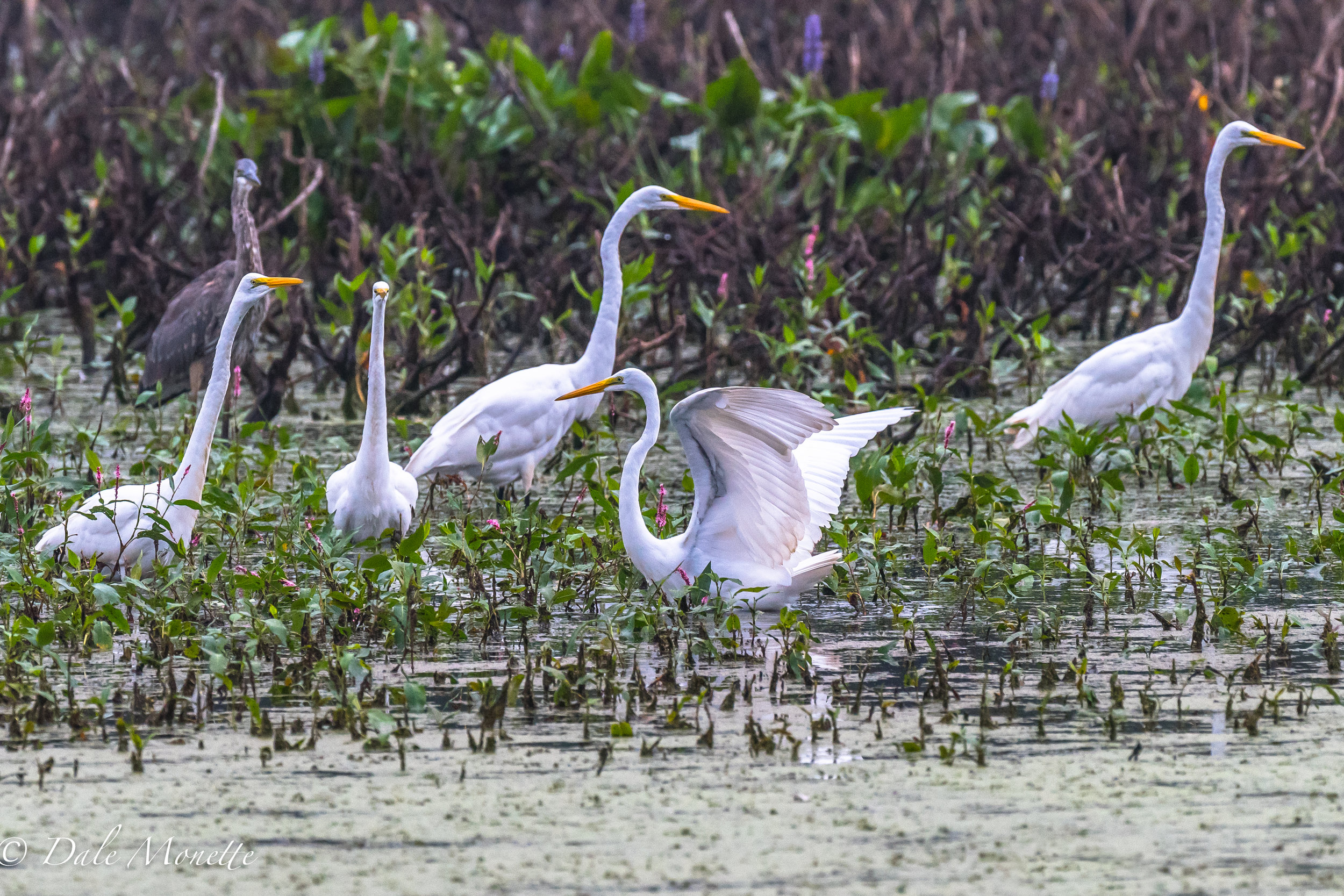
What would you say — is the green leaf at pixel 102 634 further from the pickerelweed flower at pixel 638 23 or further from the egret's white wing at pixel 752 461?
the pickerelweed flower at pixel 638 23

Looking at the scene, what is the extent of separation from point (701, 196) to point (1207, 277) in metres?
3.70

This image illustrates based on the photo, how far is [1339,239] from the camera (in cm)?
885

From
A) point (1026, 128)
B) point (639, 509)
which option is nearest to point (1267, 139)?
point (1026, 128)

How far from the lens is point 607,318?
21.1 ft

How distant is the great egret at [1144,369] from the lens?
269 inches

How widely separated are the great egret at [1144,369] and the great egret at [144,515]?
303cm

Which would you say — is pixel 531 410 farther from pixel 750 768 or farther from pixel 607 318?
pixel 750 768

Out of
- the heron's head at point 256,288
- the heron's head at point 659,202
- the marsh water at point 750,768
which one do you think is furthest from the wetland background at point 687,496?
the heron's head at point 659,202

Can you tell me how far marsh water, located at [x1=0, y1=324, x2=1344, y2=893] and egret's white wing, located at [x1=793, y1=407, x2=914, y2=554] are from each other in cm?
31

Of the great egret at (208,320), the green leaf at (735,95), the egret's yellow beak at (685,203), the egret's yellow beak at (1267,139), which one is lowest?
the great egret at (208,320)

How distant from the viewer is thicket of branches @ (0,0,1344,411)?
316 inches

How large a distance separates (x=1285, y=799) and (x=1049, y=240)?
6.23 metres

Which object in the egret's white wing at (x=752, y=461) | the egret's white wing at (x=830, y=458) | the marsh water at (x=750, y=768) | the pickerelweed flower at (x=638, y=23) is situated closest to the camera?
the marsh water at (x=750, y=768)

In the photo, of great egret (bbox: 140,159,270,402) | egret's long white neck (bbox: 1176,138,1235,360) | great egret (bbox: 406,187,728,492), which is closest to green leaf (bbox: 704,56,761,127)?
egret's long white neck (bbox: 1176,138,1235,360)
